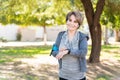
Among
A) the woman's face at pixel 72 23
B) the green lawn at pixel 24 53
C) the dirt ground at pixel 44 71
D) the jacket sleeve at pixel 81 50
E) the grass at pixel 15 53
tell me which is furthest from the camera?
the green lawn at pixel 24 53

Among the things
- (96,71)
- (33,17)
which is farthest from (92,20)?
(33,17)

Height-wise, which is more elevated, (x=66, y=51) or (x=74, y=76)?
(x=66, y=51)

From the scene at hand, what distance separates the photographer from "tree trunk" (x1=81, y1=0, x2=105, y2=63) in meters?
12.5

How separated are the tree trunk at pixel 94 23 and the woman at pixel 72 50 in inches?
322

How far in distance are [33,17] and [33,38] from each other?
601 inches

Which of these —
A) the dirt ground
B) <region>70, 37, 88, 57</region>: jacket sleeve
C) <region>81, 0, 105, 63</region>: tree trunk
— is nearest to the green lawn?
the dirt ground

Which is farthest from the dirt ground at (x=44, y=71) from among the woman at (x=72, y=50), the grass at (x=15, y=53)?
the woman at (x=72, y=50)

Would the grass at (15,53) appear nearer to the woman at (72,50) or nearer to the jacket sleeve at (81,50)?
the woman at (72,50)

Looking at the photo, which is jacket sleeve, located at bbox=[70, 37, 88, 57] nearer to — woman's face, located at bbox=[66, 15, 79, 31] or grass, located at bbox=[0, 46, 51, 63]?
woman's face, located at bbox=[66, 15, 79, 31]

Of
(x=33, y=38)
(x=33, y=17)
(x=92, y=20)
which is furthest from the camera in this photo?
(x=33, y=38)

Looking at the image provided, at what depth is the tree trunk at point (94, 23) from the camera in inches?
490

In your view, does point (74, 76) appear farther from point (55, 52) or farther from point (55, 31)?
point (55, 31)

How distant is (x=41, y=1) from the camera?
621 inches

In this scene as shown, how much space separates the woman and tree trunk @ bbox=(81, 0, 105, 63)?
819 cm
